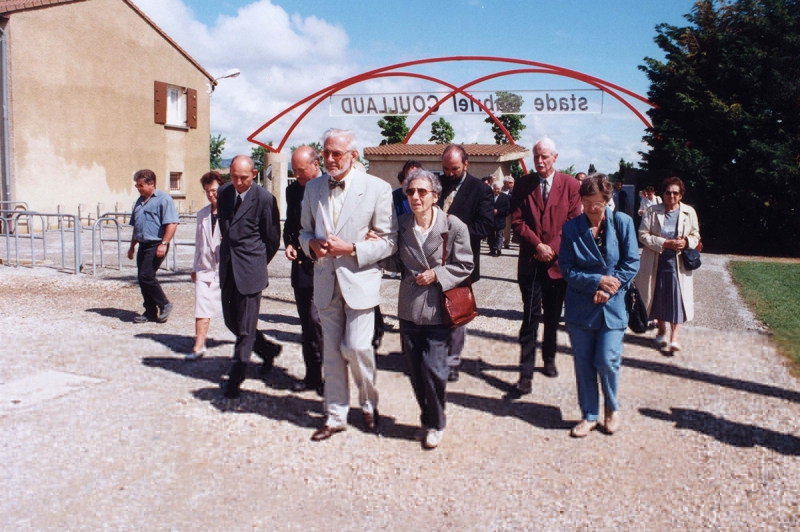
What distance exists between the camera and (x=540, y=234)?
219 inches

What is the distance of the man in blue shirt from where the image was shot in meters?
7.55

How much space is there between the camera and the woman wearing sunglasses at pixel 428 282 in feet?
14.0

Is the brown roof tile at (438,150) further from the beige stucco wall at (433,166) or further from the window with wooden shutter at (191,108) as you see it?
the window with wooden shutter at (191,108)

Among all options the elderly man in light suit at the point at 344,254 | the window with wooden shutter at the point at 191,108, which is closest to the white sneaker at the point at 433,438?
the elderly man in light suit at the point at 344,254

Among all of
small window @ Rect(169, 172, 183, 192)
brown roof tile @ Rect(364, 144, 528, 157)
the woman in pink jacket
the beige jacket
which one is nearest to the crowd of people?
the woman in pink jacket

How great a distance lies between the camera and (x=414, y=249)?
4355mm

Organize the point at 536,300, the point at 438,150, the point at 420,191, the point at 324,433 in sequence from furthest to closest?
the point at 438,150 → the point at 536,300 → the point at 324,433 → the point at 420,191

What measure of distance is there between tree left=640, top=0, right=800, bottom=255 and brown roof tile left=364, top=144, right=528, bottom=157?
196 inches

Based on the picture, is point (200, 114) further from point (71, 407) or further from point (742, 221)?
point (71, 407)

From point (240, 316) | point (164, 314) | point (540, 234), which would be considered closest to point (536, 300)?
point (540, 234)

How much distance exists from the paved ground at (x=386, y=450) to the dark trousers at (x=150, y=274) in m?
1.01

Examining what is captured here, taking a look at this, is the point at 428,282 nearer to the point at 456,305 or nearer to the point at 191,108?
the point at 456,305

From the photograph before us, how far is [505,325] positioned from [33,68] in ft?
58.7

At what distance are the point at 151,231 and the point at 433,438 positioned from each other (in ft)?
15.4
